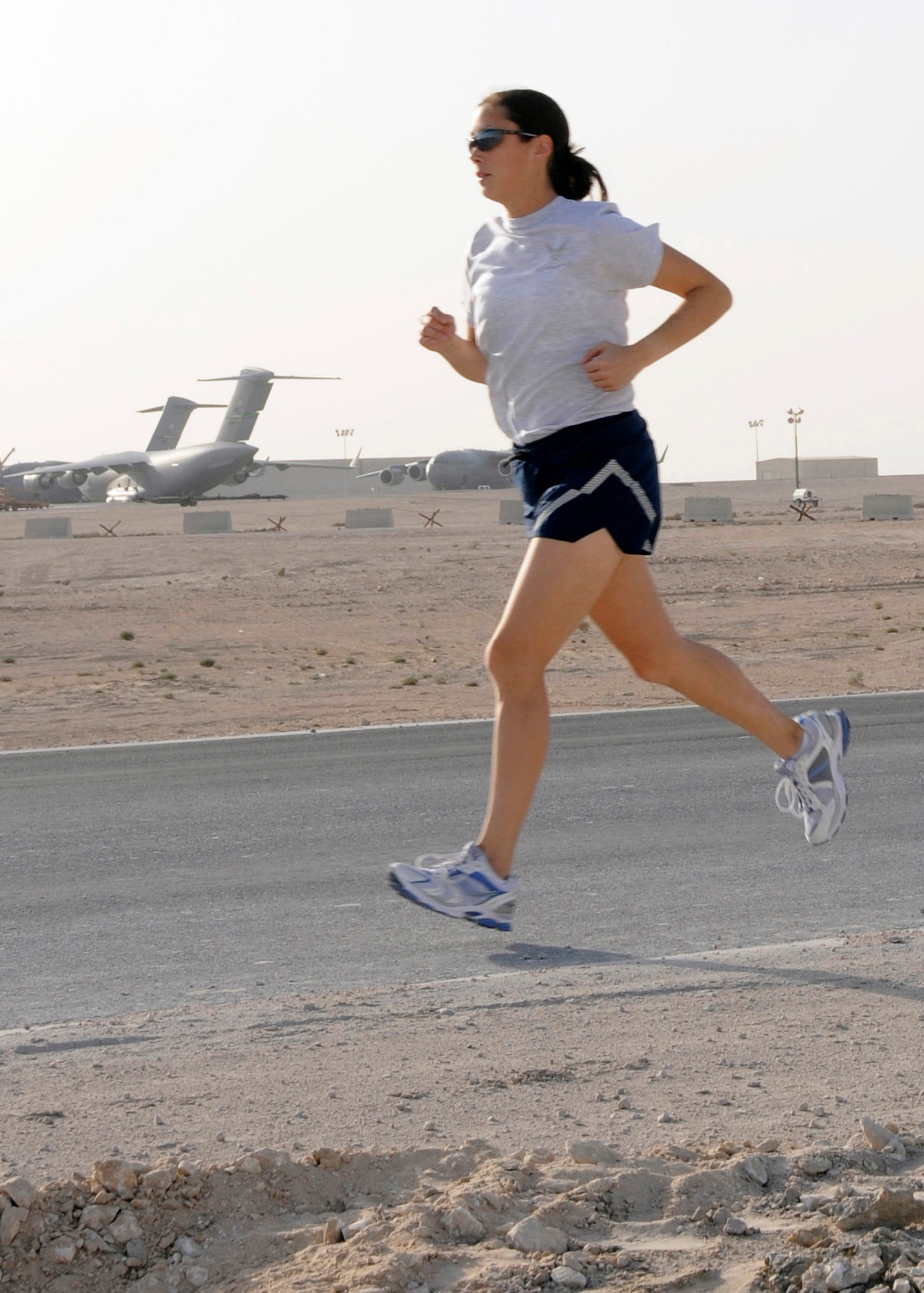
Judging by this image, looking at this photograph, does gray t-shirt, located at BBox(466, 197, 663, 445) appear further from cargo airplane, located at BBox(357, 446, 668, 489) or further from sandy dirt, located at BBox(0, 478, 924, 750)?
cargo airplane, located at BBox(357, 446, 668, 489)

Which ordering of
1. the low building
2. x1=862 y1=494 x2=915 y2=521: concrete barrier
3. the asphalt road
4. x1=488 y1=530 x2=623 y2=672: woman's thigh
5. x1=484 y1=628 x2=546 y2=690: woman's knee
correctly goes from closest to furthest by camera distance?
x1=488 y1=530 x2=623 y2=672: woman's thigh < x1=484 y1=628 x2=546 y2=690: woman's knee < the asphalt road < x1=862 y1=494 x2=915 y2=521: concrete barrier < the low building

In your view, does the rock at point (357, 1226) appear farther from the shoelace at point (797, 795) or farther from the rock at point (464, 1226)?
the shoelace at point (797, 795)

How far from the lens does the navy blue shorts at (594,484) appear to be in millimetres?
4000

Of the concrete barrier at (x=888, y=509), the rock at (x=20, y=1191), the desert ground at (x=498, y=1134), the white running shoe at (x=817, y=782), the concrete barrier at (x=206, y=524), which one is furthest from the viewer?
the concrete barrier at (x=206, y=524)

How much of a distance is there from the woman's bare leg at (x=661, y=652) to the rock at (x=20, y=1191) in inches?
76.6

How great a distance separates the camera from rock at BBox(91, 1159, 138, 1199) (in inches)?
121

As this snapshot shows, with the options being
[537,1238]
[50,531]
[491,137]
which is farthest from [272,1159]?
[50,531]

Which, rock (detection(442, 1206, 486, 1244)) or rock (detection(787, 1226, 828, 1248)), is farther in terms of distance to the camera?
rock (detection(442, 1206, 486, 1244))

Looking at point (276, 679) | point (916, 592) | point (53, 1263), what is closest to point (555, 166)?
point (53, 1263)

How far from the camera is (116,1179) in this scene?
307 cm

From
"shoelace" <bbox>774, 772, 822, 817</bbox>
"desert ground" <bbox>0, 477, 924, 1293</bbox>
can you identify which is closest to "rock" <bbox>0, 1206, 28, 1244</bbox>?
"desert ground" <bbox>0, 477, 924, 1293</bbox>

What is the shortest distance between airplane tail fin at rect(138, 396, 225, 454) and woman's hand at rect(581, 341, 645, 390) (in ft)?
306

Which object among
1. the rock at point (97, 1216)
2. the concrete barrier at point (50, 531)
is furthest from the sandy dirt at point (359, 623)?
the rock at point (97, 1216)

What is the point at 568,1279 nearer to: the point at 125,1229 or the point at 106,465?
the point at 125,1229
